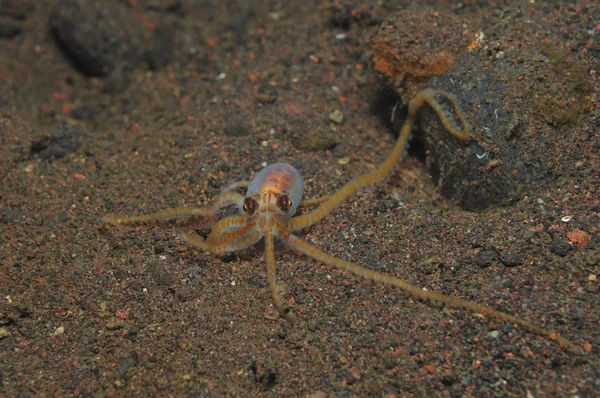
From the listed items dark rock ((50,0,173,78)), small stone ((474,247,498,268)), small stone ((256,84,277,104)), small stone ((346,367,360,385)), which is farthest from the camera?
dark rock ((50,0,173,78))

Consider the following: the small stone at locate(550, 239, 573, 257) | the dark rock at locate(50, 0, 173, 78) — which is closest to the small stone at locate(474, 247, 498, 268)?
the small stone at locate(550, 239, 573, 257)

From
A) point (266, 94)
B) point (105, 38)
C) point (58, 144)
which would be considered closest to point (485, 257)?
point (266, 94)

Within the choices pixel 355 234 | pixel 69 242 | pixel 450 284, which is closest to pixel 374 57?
pixel 355 234

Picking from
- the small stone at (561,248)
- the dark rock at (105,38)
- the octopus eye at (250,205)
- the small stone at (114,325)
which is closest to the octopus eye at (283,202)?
the octopus eye at (250,205)

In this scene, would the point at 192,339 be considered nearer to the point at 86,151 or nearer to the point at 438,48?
the point at 86,151

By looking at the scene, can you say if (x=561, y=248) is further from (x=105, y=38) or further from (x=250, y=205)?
(x=105, y=38)

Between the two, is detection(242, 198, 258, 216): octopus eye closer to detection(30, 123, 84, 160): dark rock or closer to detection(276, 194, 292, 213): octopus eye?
detection(276, 194, 292, 213): octopus eye
